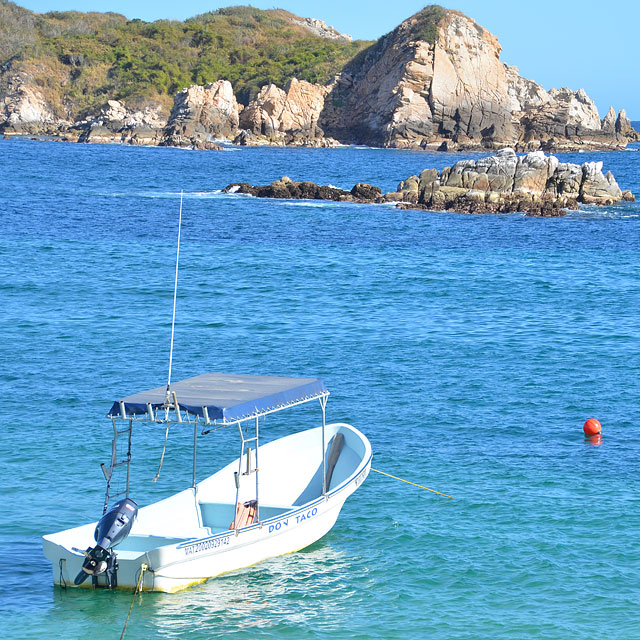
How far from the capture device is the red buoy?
20.5 m

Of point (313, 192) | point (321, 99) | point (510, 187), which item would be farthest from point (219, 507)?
point (321, 99)

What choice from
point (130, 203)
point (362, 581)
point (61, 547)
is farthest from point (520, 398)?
point (130, 203)

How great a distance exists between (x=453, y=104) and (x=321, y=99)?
26.0m

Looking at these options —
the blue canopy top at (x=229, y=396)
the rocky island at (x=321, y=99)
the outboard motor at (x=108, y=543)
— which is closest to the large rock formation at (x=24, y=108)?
the rocky island at (x=321, y=99)

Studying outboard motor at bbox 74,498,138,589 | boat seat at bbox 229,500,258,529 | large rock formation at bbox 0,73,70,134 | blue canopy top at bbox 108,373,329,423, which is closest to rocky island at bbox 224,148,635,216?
blue canopy top at bbox 108,373,329,423

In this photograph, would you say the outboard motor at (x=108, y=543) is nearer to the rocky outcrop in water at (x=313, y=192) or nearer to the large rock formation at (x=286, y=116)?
the rocky outcrop in water at (x=313, y=192)

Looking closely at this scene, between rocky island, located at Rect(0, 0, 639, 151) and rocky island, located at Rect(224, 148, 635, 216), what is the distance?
73.7 meters

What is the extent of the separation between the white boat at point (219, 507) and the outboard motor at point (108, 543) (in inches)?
0.5

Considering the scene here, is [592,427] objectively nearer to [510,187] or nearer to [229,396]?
[229,396]

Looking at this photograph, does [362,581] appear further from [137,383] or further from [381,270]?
[381,270]

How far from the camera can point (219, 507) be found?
15.0 metres

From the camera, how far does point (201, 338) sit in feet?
96.3

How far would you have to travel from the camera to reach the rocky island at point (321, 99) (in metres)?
148

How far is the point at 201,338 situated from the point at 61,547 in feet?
55.1
